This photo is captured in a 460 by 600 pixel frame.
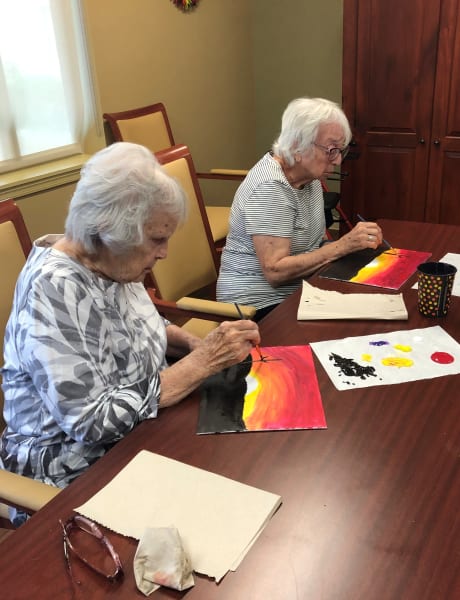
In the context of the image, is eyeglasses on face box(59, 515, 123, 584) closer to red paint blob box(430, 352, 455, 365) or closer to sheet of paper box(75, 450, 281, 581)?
sheet of paper box(75, 450, 281, 581)

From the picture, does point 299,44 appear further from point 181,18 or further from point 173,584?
point 173,584

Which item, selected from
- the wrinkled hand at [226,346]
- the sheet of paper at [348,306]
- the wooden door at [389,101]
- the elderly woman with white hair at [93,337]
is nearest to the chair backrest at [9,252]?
the elderly woman with white hair at [93,337]

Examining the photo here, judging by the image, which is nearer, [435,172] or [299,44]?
[435,172]

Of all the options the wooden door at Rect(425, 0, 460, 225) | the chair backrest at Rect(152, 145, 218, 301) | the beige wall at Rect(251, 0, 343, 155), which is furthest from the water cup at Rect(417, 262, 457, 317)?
the beige wall at Rect(251, 0, 343, 155)

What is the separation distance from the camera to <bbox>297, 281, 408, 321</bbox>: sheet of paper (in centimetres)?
141

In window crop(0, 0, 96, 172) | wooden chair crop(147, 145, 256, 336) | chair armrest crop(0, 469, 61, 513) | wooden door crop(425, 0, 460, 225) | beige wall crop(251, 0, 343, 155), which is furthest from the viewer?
beige wall crop(251, 0, 343, 155)

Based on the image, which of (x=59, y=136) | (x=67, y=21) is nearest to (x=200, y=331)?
(x=59, y=136)

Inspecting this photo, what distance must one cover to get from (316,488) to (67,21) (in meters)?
2.55

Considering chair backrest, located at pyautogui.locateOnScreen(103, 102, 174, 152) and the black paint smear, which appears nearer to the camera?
the black paint smear

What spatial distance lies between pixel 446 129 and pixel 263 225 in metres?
1.72

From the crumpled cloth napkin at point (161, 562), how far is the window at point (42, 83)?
7.10 ft

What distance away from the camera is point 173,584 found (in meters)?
0.71

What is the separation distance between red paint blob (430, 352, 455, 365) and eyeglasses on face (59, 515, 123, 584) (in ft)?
2.48

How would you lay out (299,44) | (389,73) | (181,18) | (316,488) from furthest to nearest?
(299,44) < (181,18) < (389,73) < (316,488)
